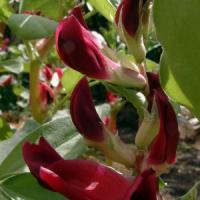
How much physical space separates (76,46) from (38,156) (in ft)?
0.42

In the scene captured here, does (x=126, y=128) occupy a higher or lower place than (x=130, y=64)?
lower

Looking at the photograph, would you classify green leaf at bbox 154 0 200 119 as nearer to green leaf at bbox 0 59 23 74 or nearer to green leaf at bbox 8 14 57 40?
green leaf at bbox 8 14 57 40

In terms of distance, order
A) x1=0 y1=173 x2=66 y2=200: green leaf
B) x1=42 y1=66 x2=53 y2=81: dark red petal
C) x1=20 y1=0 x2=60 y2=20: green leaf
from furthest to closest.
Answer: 1. x1=42 y1=66 x2=53 y2=81: dark red petal
2. x1=20 y1=0 x2=60 y2=20: green leaf
3. x1=0 y1=173 x2=66 y2=200: green leaf

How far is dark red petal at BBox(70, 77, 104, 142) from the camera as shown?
0.69 meters

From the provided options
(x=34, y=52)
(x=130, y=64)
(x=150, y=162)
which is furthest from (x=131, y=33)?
(x=34, y=52)

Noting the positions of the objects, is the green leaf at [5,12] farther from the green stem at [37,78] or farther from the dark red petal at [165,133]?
the dark red petal at [165,133]

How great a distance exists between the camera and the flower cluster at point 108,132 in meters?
0.62

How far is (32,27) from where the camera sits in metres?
1.10

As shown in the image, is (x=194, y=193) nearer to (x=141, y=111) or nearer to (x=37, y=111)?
(x=141, y=111)

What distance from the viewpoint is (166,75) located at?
1.98 feet

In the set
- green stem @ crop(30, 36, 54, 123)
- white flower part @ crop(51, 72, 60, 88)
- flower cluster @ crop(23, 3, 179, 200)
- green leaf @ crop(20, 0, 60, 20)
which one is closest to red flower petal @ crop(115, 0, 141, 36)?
flower cluster @ crop(23, 3, 179, 200)

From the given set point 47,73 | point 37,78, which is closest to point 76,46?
point 37,78

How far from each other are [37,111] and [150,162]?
81 centimetres

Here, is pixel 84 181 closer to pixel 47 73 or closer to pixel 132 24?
pixel 132 24
